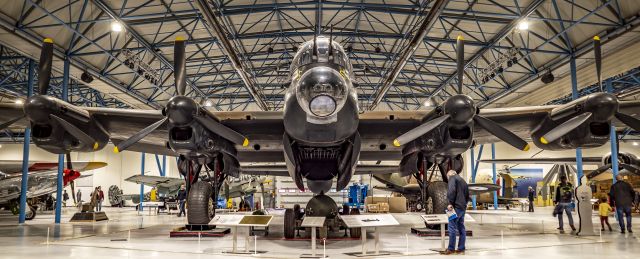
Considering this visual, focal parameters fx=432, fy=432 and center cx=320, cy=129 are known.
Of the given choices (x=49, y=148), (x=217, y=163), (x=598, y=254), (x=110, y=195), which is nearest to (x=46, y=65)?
(x=49, y=148)

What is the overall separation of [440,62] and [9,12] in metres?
22.1

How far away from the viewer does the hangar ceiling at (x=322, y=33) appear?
17031mm

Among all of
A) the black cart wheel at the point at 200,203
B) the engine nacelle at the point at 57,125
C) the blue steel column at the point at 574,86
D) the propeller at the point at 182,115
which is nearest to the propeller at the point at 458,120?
the propeller at the point at 182,115

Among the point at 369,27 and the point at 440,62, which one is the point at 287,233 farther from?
the point at 440,62

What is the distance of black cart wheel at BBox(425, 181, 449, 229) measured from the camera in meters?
12.0

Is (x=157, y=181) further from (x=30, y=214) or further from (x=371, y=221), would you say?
(x=371, y=221)

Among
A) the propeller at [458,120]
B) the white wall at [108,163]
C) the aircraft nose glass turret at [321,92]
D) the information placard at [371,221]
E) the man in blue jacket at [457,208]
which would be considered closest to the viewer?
the aircraft nose glass turret at [321,92]

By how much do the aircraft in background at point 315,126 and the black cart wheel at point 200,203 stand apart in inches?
1.1

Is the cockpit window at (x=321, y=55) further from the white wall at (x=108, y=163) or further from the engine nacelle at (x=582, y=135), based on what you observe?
the white wall at (x=108, y=163)

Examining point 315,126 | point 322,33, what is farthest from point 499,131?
point 322,33

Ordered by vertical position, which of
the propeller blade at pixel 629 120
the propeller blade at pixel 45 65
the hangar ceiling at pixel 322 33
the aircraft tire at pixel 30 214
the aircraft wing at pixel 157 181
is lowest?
the aircraft tire at pixel 30 214

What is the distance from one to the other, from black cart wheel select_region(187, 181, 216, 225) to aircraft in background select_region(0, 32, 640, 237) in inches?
1.1

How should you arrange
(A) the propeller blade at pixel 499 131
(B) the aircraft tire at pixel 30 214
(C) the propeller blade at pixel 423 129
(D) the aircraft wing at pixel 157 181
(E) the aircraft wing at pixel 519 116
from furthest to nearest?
(D) the aircraft wing at pixel 157 181 < (B) the aircraft tire at pixel 30 214 < (E) the aircraft wing at pixel 519 116 < (A) the propeller blade at pixel 499 131 < (C) the propeller blade at pixel 423 129

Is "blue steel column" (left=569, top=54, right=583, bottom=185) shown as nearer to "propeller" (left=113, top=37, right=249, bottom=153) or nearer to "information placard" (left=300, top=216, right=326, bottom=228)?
"information placard" (left=300, top=216, right=326, bottom=228)
